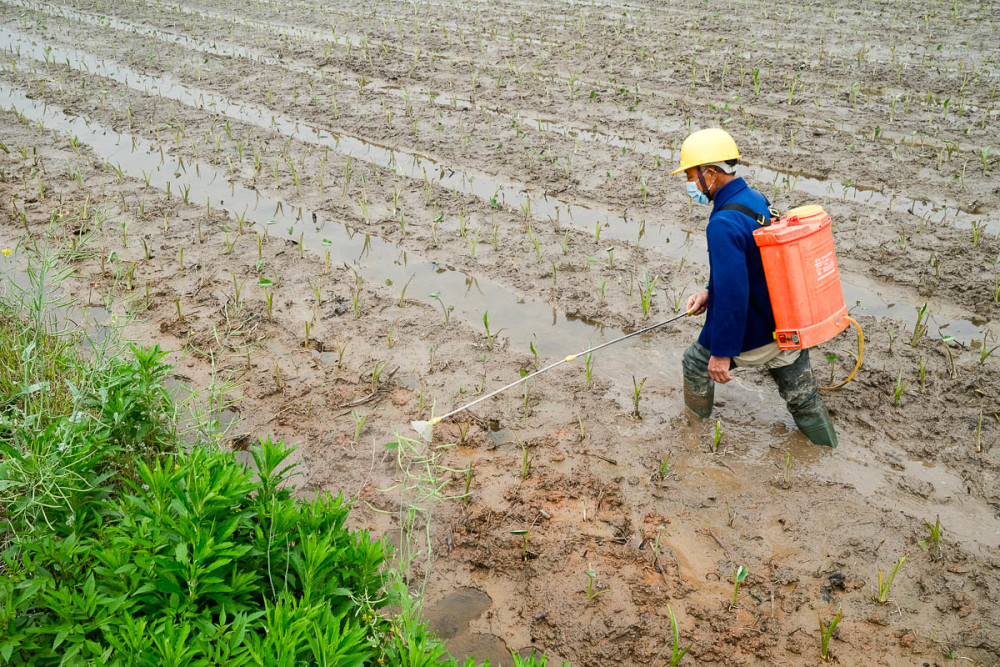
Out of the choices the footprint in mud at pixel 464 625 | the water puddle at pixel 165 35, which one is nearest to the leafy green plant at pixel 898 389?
the footprint in mud at pixel 464 625

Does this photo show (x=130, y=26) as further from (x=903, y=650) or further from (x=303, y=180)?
(x=903, y=650)

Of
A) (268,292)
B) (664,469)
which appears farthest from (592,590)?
(268,292)

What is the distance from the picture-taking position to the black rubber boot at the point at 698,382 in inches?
154

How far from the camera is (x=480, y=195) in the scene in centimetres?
668

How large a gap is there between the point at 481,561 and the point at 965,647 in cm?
193

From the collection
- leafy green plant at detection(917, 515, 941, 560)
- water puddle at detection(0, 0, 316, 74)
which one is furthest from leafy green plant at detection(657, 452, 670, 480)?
water puddle at detection(0, 0, 316, 74)

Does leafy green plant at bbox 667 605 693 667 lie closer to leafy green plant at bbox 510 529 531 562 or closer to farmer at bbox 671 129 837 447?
leafy green plant at bbox 510 529 531 562

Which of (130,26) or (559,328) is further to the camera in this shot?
(130,26)

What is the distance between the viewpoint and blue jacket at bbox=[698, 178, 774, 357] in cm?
343

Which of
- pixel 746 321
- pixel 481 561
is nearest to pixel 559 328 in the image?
pixel 746 321

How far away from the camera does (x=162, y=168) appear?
24.3 ft

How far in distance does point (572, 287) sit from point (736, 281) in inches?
78.2

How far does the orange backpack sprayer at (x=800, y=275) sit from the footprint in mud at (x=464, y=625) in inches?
72.9

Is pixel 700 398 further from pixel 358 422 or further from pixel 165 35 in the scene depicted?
pixel 165 35
